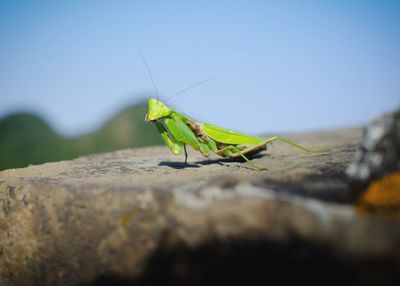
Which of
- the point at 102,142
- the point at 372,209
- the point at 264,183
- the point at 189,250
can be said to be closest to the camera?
the point at 372,209

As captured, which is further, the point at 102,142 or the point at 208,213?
the point at 102,142

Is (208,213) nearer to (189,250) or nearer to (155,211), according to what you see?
(189,250)

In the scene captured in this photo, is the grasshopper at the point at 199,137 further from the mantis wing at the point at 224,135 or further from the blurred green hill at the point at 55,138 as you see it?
the blurred green hill at the point at 55,138

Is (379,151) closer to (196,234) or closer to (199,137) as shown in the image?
(196,234)

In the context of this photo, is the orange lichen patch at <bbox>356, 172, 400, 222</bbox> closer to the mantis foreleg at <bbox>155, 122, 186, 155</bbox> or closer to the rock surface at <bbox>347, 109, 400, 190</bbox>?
the rock surface at <bbox>347, 109, 400, 190</bbox>

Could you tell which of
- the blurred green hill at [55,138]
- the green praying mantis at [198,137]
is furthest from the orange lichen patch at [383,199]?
the blurred green hill at [55,138]

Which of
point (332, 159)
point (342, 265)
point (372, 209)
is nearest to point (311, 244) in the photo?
point (342, 265)

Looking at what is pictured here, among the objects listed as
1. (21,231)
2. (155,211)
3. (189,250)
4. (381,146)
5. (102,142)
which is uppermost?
(381,146)

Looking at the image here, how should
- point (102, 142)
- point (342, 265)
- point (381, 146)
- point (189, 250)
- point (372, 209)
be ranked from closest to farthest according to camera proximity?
point (342, 265) → point (372, 209) → point (189, 250) → point (381, 146) → point (102, 142)
